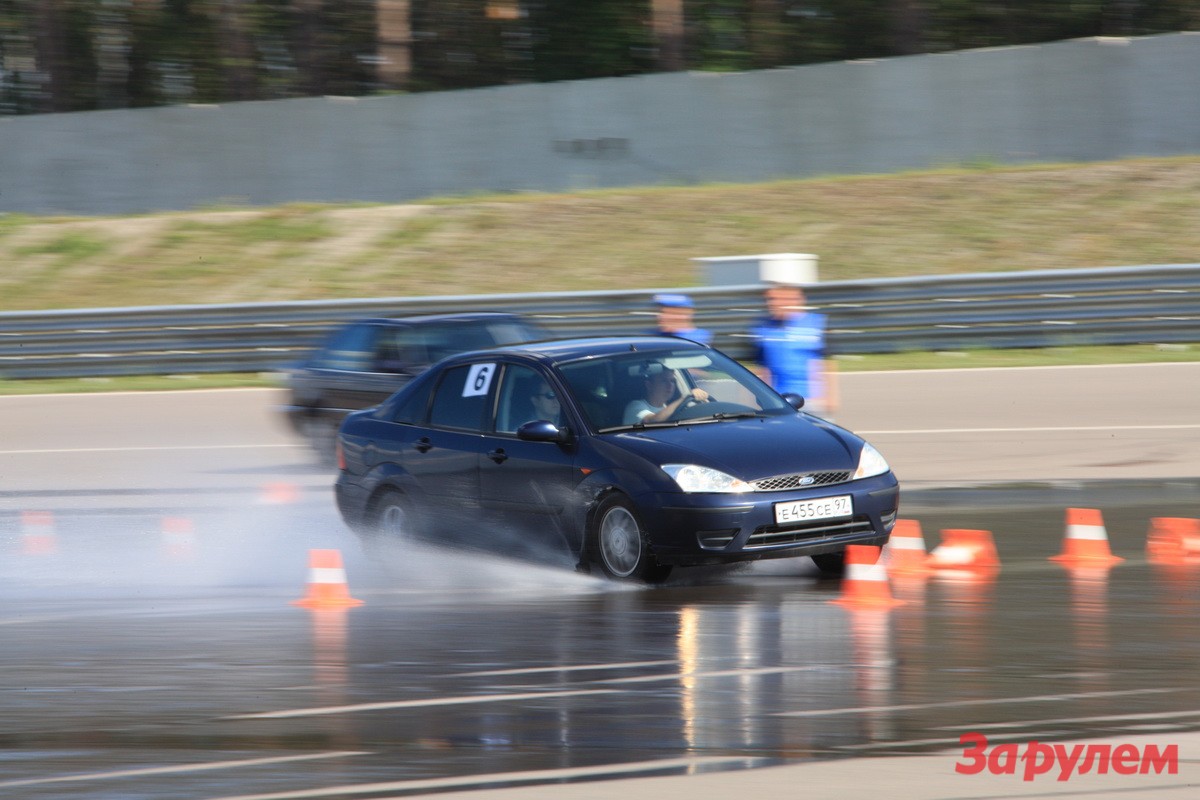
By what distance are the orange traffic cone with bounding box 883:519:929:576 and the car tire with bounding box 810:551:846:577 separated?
0.93 feet

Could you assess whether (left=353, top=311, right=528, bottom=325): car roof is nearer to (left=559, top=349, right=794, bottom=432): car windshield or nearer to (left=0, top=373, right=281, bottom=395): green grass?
(left=559, top=349, right=794, bottom=432): car windshield

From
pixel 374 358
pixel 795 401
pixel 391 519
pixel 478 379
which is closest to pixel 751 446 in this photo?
pixel 795 401

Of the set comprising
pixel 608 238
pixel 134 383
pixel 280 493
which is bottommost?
pixel 134 383

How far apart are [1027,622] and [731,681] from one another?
172 centimetres

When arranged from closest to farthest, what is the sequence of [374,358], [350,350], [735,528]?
[735,528] < [374,358] < [350,350]

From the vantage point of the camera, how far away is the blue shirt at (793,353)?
38.0 feet

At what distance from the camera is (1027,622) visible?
24.6ft

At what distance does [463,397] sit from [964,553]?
3.08 m

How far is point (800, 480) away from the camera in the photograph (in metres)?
8.61

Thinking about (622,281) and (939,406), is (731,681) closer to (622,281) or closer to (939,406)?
(939,406)

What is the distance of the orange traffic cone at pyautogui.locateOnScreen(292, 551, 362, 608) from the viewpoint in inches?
352

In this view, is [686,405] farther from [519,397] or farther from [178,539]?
[178,539]

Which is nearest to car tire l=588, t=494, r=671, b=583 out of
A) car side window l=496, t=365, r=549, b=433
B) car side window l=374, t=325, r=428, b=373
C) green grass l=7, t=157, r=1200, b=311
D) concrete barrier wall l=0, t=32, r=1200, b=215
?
car side window l=496, t=365, r=549, b=433

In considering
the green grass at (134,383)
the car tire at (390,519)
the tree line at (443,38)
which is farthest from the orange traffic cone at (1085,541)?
A: the tree line at (443,38)
